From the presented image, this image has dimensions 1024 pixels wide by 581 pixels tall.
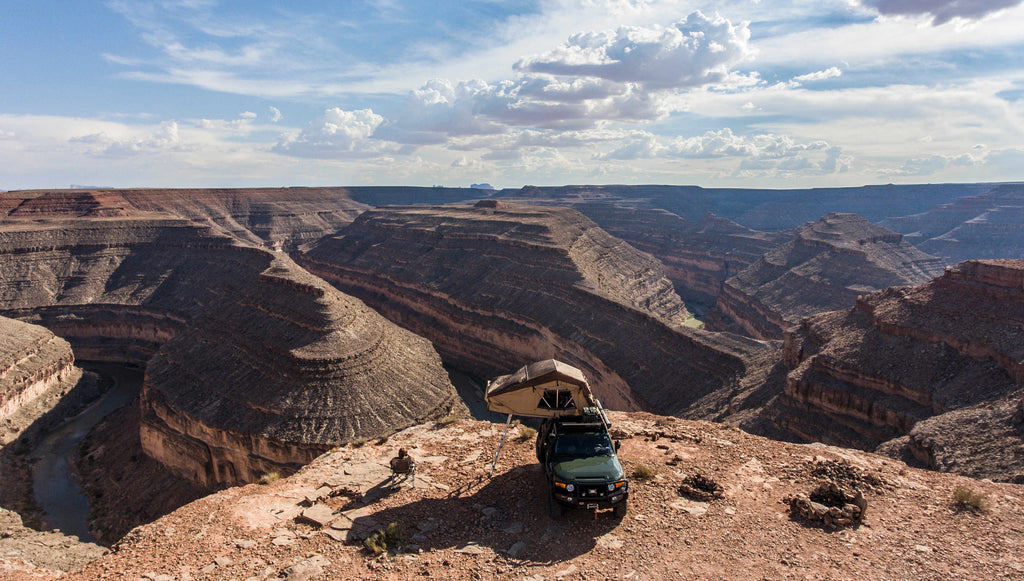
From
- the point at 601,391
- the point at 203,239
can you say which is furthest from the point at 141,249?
the point at 601,391

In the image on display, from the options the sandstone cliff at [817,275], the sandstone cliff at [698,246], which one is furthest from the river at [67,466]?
the sandstone cliff at [698,246]

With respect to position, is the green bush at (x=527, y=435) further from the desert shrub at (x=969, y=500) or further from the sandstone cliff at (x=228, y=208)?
the sandstone cliff at (x=228, y=208)

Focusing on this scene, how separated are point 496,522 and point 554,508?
1.63m

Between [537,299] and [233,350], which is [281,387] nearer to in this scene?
[233,350]

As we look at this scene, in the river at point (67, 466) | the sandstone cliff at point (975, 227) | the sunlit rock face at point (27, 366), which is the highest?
the sandstone cliff at point (975, 227)

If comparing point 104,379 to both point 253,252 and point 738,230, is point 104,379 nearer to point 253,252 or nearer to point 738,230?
point 253,252

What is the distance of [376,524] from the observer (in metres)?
14.9

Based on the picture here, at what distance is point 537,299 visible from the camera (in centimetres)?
7831

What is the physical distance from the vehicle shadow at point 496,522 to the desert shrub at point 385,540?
21cm

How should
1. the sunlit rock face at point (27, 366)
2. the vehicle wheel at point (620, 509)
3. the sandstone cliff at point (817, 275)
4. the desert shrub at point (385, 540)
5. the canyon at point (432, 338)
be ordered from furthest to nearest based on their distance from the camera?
the sandstone cliff at point (817, 275), the sunlit rock face at point (27, 366), the canyon at point (432, 338), the vehicle wheel at point (620, 509), the desert shrub at point (385, 540)

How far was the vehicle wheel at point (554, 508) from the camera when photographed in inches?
576

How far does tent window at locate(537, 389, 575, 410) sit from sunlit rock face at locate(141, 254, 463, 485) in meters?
25.8

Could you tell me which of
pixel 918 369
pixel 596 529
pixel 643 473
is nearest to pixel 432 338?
pixel 918 369

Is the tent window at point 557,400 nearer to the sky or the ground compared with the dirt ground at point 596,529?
nearer to the sky
